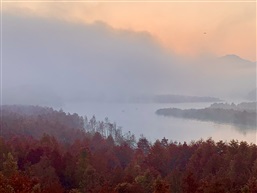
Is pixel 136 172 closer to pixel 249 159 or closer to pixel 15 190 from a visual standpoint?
pixel 249 159

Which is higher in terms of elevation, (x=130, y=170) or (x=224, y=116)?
(x=224, y=116)

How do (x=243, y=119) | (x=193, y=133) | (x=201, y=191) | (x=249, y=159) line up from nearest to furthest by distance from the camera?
(x=201, y=191), (x=249, y=159), (x=193, y=133), (x=243, y=119)

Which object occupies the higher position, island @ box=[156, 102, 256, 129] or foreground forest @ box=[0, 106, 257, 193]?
island @ box=[156, 102, 256, 129]

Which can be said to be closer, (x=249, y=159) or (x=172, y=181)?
(x=172, y=181)

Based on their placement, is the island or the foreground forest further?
the island

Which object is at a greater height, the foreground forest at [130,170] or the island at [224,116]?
the island at [224,116]

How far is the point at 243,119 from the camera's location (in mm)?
86000

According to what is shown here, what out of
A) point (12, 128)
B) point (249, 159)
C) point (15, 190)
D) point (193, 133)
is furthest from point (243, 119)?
point (15, 190)

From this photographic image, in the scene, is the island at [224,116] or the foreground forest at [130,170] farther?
the island at [224,116]

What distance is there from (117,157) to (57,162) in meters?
8.02

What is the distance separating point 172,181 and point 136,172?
435cm

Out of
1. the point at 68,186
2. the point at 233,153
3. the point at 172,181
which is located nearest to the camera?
the point at 172,181

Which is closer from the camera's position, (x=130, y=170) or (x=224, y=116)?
(x=130, y=170)

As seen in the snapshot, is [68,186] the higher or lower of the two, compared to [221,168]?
lower
